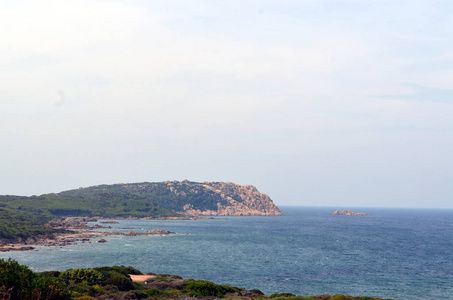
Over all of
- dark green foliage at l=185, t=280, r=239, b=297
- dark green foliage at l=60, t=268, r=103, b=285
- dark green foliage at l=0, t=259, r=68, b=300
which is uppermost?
dark green foliage at l=0, t=259, r=68, b=300

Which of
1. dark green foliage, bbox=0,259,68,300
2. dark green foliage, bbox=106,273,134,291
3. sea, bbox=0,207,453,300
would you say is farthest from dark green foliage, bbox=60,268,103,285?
sea, bbox=0,207,453,300

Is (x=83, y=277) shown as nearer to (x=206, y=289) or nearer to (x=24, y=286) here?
(x=206, y=289)

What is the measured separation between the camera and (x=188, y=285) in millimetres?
52688

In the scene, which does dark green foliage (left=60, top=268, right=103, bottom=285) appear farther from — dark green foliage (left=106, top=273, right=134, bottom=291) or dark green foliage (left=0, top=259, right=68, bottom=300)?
dark green foliage (left=0, top=259, right=68, bottom=300)

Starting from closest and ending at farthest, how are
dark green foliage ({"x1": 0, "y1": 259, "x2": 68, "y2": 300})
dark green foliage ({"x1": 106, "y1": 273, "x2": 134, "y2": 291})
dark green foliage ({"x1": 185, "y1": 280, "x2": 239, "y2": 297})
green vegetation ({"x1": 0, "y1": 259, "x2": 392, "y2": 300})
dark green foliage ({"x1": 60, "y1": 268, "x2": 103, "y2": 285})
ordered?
dark green foliage ({"x1": 0, "y1": 259, "x2": 68, "y2": 300}) < green vegetation ({"x1": 0, "y1": 259, "x2": 392, "y2": 300}) < dark green foliage ({"x1": 185, "y1": 280, "x2": 239, "y2": 297}) < dark green foliage ({"x1": 106, "y1": 273, "x2": 134, "y2": 291}) < dark green foliage ({"x1": 60, "y1": 268, "x2": 103, "y2": 285})

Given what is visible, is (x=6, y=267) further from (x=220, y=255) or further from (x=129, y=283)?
(x=220, y=255)

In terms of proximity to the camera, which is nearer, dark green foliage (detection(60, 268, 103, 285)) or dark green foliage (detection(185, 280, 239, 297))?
dark green foliage (detection(185, 280, 239, 297))

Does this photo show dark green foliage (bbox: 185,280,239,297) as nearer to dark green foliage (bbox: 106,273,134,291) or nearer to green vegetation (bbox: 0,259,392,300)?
green vegetation (bbox: 0,259,392,300)

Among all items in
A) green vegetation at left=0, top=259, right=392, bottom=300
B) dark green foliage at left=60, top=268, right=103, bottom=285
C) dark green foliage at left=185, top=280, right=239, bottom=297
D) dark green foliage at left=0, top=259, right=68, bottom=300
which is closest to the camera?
dark green foliage at left=0, top=259, right=68, bottom=300

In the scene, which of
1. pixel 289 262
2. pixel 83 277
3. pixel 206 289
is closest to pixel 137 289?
pixel 83 277

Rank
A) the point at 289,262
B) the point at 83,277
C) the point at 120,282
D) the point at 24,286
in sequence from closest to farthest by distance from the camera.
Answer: the point at 24,286, the point at 120,282, the point at 83,277, the point at 289,262

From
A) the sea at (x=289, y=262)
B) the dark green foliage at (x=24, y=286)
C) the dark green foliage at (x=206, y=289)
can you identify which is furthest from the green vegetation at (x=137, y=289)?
the sea at (x=289, y=262)

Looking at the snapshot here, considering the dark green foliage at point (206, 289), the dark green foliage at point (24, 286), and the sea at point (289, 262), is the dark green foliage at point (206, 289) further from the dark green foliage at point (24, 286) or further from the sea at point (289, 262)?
the dark green foliage at point (24, 286)

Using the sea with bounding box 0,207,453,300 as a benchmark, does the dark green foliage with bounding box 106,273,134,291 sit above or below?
above
